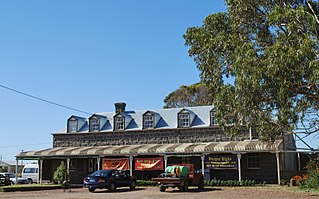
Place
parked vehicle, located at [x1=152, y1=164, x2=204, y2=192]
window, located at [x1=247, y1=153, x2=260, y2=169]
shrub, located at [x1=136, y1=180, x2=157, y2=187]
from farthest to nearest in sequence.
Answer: shrub, located at [x1=136, y1=180, x2=157, y2=187], window, located at [x1=247, y1=153, x2=260, y2=169], parked vehicle, located at [x1=152, y1=164, x2=204, y2=192]

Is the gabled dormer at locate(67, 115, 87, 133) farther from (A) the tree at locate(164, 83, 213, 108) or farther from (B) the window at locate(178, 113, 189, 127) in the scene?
(A) the tree at locate(164, 83, 213, 108)

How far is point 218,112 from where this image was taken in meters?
20.6

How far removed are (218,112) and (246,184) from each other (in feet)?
32.2

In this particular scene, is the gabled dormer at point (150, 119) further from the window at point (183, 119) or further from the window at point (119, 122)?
the window at point (183, 119)

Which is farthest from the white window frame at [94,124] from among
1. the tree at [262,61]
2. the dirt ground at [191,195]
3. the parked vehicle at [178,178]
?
the tree at [262,61]

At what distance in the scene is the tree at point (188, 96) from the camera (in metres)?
52.8

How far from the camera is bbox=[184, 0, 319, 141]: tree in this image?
1711 centimetres

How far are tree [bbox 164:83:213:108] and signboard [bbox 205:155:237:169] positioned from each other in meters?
21.0

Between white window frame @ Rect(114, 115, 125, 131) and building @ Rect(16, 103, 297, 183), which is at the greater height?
white window frame @ Rect(114, 115, 125, 131)

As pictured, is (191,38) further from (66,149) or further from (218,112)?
(66,149)

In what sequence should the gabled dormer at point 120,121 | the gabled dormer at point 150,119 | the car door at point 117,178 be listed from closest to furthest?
the car door at point 117,178
the gabled dormer at point 150,119
the gabled dormer at point 120,121

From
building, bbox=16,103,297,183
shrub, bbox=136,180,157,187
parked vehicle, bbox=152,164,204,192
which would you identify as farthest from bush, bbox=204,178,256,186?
shrub, bbox=136,180,157,187

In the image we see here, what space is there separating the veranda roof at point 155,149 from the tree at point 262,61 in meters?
7.03

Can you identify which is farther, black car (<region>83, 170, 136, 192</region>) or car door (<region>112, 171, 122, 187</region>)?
car door (<region>112, 171, 122, 187</region>)
